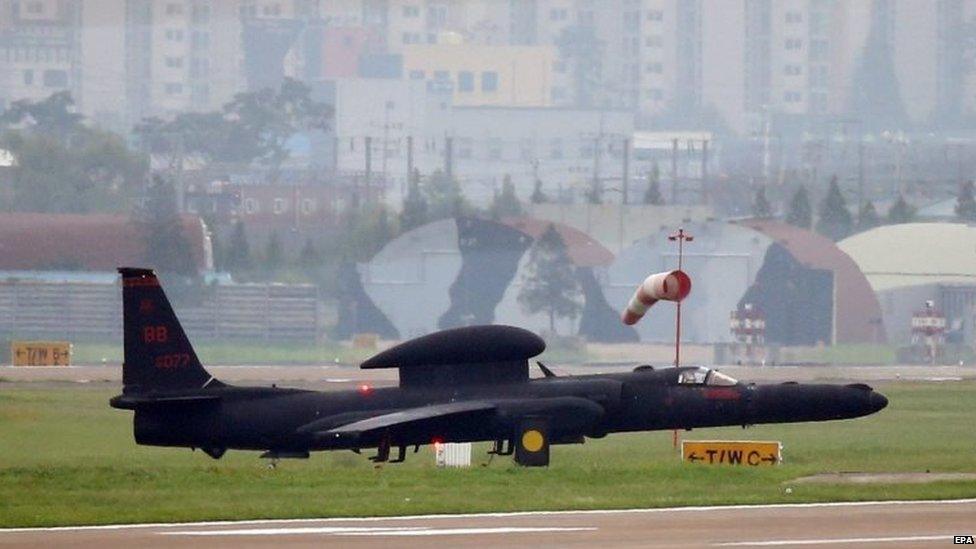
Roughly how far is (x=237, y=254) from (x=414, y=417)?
63.1 metres

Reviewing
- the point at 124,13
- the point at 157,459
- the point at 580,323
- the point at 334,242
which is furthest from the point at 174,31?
the point at 157,459

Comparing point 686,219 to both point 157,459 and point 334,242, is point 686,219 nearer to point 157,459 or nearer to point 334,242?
point 334,242

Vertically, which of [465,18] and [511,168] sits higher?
[465,18]

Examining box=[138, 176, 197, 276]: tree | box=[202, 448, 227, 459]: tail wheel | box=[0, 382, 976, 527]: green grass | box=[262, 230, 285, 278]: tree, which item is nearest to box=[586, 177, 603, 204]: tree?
box=[262, 230, 285, 278]: tree

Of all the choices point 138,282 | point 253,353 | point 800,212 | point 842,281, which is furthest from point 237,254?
point 138,282

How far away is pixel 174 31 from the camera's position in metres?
116

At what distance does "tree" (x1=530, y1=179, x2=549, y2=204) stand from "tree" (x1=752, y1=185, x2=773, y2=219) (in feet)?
33.9

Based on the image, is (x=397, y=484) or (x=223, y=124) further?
(x=223, y=124)

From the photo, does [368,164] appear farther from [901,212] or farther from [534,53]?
[534,53]

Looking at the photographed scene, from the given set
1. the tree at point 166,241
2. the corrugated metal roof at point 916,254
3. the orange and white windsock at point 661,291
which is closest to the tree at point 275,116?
the tree at point 166,241

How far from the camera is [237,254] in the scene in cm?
8881

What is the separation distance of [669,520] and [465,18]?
119 metres

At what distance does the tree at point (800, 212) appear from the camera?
305 feet

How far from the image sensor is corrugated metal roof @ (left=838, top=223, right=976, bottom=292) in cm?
8969
